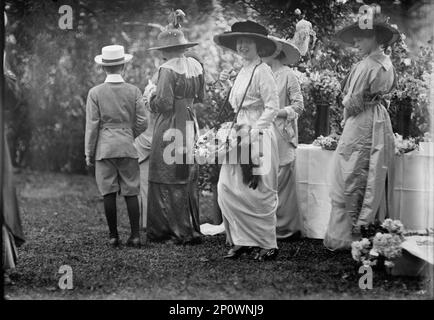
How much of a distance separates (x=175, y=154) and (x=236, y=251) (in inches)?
50.8

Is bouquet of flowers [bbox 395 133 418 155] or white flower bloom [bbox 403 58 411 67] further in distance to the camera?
white flower bloom [bbox 403 58 411 67]

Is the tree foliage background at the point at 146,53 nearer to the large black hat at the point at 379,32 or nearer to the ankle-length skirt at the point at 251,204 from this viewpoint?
the large black hat at the point at 379,32

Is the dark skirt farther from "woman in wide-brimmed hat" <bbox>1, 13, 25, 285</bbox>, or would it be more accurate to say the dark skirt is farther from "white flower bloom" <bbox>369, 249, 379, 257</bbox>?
"white flower bloom" <bbox>369, 249, 379, 257</bbox>

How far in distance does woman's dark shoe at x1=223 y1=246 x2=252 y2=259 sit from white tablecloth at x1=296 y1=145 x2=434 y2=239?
1.20m

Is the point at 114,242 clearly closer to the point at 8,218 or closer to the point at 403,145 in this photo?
the point at 8,218

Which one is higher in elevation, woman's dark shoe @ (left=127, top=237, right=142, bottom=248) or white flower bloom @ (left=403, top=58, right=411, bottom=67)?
white flower bloom @ (left=403, top=58, right=411, bottom=67)

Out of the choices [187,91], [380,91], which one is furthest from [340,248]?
[187,91]

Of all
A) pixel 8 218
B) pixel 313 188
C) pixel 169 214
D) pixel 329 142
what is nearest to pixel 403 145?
pixel 329 142

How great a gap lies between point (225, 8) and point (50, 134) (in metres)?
2.34

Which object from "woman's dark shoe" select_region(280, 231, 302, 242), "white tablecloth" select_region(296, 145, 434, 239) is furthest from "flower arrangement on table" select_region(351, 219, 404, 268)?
"woman's dark shoe" select_region(280, 231, 302, 242)

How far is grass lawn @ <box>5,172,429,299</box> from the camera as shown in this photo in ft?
20.5

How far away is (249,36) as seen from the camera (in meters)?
7.14

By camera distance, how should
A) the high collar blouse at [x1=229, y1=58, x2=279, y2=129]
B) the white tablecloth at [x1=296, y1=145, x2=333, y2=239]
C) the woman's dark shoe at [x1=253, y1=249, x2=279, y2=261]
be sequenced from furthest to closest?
the white tablecloth at [x1=296, y1=145, x2=333, y2=239] → the woman's dark shoe at [x1=253, y1=249, x2=279, y2=261] → the high collar blouse at [x1=229, y1=58, x2=279, y2=129]

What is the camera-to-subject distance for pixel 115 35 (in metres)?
7.82
